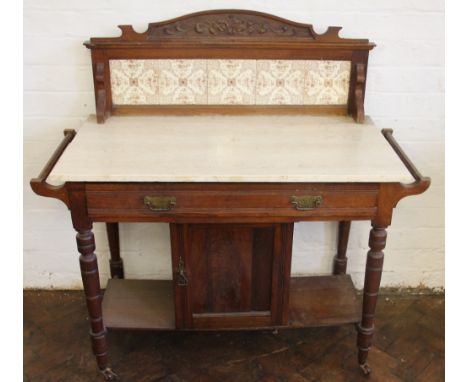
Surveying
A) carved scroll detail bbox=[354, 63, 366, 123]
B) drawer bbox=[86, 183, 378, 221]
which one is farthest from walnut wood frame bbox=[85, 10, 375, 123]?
drawer bbox=[86, 183, 378, 221]

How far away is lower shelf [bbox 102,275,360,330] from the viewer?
2420 millimetres

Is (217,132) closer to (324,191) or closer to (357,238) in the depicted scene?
(324,191)

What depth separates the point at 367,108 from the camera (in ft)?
8.34

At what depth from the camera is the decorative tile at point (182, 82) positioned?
7.81ft

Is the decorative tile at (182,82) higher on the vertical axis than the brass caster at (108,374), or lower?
higher

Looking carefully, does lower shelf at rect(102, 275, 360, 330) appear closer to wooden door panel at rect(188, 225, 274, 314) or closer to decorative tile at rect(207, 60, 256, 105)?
wooden door panel at rect(188, 225, 274, 314)

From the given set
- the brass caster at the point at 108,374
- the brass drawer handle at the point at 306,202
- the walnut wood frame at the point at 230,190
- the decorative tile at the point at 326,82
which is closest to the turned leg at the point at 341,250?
the walnut wood frame at the point at 230,190

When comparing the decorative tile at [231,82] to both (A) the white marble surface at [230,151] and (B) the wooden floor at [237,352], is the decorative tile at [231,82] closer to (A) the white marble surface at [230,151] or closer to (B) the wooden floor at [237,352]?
(A) the white marble surface at [230,151]

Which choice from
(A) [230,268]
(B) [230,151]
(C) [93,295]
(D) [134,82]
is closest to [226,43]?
(D) [134,82]

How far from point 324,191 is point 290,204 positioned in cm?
13

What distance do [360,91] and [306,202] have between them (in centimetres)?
68

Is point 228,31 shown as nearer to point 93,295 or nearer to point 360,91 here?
point 360,91

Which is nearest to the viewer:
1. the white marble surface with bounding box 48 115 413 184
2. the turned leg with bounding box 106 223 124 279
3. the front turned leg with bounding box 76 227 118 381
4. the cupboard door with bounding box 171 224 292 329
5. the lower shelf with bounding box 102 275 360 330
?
the white marble surface with bounding box 48 115 413 184

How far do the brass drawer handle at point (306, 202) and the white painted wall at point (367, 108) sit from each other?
30.8 inches
